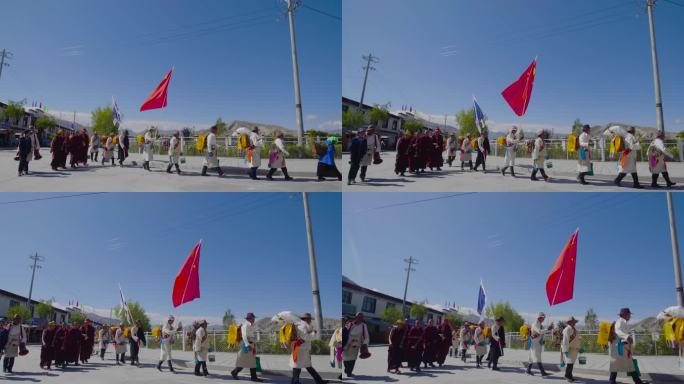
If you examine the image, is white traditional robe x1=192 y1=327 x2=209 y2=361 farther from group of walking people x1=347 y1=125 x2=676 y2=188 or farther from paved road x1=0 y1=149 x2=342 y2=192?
group of walking people x1=347 y1=125 x2=676 y2=188

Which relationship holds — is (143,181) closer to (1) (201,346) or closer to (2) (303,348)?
(1) (201,346)

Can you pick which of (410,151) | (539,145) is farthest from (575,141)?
(410,151)

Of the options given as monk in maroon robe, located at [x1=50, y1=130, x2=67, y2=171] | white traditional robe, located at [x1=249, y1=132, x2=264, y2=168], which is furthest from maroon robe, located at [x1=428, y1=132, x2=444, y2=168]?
monk in maroon robe, located at [x1=50, y1=130, x2=67, y2=171]

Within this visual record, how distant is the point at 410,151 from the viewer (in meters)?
16.1

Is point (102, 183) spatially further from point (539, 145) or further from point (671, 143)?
point (671, 143)

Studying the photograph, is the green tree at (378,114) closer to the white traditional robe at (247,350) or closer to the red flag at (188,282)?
the red flag at (188,282)

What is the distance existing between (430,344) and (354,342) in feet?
10.7

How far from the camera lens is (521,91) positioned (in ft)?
48.8

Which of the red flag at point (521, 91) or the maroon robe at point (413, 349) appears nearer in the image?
the maroon robe at point (413, 349)

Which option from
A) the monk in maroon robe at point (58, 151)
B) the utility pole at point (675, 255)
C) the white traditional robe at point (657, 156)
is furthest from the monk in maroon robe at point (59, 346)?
the utility pole at point (675, 255)

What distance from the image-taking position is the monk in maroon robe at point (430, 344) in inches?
440

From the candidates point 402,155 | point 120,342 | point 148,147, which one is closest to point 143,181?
point 148,147

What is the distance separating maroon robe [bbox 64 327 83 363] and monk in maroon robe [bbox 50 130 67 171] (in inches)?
240

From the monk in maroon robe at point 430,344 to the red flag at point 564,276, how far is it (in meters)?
2.71
